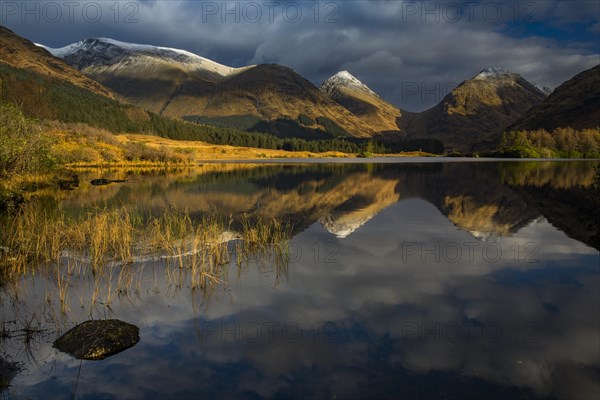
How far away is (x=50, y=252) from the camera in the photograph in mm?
20594

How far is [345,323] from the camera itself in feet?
43.2

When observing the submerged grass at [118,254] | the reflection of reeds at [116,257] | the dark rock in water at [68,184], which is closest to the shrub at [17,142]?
the reflection of reeds at [116,257]

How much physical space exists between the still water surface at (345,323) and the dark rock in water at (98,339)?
31 cm

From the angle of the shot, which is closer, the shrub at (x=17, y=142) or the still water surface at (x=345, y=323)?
the still water surface at (x=345, y=323)

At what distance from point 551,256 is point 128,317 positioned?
797 inches

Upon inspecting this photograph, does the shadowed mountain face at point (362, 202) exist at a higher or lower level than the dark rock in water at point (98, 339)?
lower

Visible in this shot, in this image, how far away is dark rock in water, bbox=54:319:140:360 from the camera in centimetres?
1104

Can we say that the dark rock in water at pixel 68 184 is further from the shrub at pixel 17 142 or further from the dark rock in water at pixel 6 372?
the dark rock in water at pixel 6 372

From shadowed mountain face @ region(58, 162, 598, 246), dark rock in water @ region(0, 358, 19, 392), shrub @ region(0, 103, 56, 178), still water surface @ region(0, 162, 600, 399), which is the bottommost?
shadowed mountain face @ region(58, 162, 598, 246)

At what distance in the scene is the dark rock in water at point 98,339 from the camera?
11040 millimetres

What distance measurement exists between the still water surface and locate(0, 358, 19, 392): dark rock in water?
189mm

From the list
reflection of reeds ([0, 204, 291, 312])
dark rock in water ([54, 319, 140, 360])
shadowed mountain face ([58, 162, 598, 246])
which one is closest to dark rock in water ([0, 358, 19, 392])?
dark rock in water ([54, 319, 140, 360])

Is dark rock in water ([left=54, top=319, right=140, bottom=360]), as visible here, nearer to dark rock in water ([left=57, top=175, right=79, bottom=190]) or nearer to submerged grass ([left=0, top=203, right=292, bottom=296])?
submerged grass ([left=0, top=203, right=292, bottom=296])

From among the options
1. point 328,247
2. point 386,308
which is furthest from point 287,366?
point 328,247
